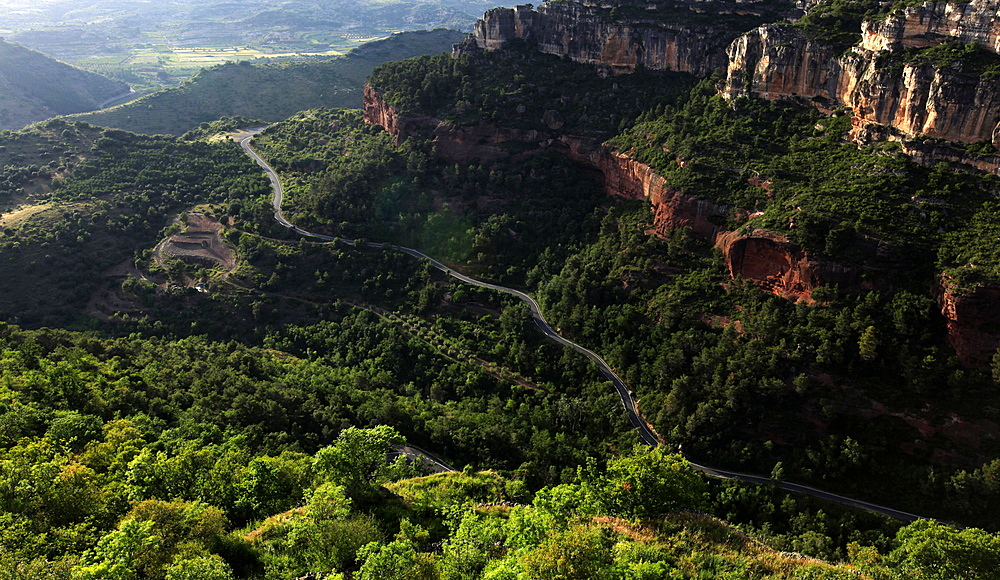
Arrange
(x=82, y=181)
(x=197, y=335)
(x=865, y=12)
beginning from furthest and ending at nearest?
(x=82, y=181) → (x=197, y=335) → (x=865, y=12)

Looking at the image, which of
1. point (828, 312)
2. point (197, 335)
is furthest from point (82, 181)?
point (828, 312)

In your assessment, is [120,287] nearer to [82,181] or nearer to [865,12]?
[82,181]

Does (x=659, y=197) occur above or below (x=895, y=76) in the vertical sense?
below

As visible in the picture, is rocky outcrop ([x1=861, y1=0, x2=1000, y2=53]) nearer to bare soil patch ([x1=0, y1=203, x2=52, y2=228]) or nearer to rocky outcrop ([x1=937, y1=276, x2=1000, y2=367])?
rocky outcrop ([x1=937, y1=276, x2=1000, y2=367])

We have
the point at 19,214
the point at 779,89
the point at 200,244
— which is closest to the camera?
the point at 779,89

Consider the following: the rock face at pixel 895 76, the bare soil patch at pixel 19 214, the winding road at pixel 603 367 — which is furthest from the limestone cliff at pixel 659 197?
the bare soil patch at pixel 19 214

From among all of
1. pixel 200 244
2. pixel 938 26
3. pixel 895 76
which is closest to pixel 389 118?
pixel 200 244

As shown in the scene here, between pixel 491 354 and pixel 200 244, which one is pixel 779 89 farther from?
pixel 200 244

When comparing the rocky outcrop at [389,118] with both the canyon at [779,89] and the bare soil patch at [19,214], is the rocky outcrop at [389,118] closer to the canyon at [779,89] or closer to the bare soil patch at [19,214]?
the canyon at [779,89]
